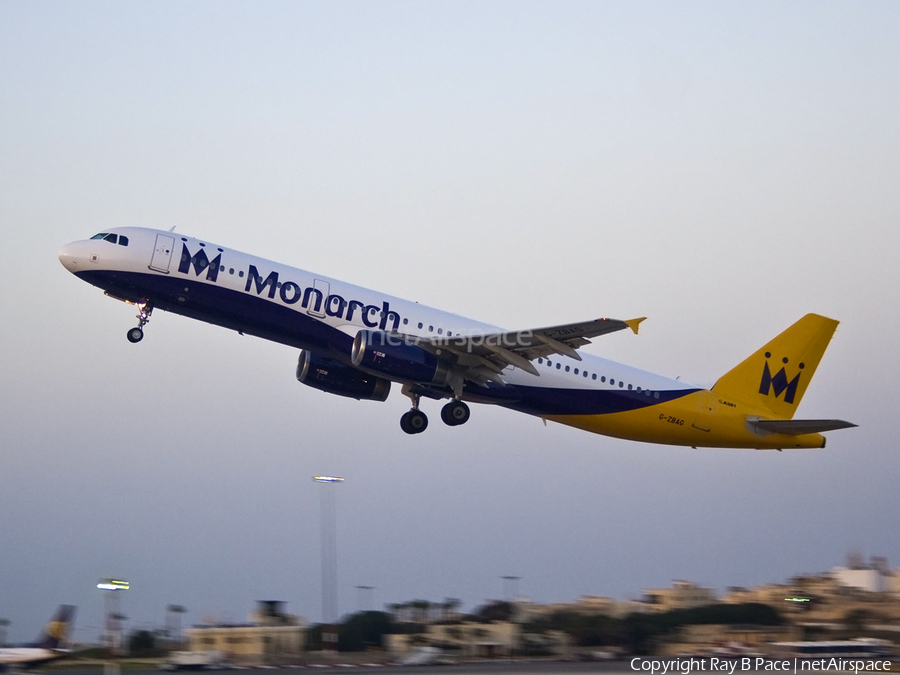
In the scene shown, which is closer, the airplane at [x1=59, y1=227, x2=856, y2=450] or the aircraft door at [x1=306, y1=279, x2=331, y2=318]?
the airplane at [x1=59, y1=227, x2=856, y2=450]

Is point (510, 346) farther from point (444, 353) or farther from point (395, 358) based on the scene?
point (395, 358)

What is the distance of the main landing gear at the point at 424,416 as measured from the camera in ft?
134

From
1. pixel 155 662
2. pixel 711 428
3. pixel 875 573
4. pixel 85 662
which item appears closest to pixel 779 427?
pixel 711 428

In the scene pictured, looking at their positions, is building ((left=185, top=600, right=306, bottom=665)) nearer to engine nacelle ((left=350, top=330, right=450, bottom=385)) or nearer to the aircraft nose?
engine nacelle ((left=350, top=330, right=450, bottom=385))

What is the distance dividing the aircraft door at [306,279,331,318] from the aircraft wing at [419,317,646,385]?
364 cm

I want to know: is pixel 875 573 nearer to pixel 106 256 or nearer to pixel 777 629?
pixel 777 629

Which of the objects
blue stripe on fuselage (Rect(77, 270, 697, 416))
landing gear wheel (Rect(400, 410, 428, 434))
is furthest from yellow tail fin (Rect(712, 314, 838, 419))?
landing gear wheel (Rect(400, 410, 428, 434))

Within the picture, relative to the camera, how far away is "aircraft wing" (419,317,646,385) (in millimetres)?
35812

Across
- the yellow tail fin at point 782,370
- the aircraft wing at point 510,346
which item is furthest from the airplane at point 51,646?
the yellow tail fin at point 782,370

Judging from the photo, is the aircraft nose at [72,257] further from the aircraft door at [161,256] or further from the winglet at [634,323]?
the winglet at [634,323]

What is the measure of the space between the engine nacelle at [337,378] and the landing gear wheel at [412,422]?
178 centimetres

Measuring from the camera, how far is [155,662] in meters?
37.2

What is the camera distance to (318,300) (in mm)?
37875

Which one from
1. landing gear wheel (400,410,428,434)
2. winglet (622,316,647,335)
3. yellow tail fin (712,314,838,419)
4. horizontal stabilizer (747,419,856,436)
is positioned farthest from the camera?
yellow tail fin (712,314,838,419)
